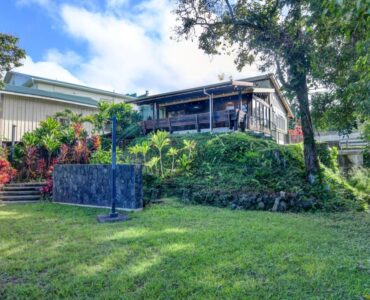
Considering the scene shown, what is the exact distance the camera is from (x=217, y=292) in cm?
290

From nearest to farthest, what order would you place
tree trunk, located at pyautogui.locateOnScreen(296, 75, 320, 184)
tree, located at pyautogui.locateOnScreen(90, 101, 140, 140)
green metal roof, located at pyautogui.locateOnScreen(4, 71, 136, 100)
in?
1. tree trunk, located at pyautogui.locateOnScreen(296, 75, 320, 184)
2. tree, located at pyautogui.locateOnScreen(90, 101, 140, 140)
3. green metal roof, located at pyautogui.locateOnScreen(4, 71, 136, 100)

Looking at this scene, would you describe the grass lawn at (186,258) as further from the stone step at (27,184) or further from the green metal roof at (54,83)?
the green metal roof at (54,83)

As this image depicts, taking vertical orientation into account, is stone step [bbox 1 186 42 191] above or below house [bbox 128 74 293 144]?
below

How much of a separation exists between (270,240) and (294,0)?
6412 millimetres

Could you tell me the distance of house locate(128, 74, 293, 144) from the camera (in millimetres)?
15289

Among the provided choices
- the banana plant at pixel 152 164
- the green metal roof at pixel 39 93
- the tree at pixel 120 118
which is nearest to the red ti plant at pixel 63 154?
the banana plant at pixel 152 164

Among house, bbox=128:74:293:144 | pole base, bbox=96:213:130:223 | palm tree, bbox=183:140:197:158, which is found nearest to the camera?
pole base, bbox=96:213:130:223

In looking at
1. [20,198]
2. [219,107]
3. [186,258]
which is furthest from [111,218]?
[219,107]

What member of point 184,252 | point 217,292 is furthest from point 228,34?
point 217,292

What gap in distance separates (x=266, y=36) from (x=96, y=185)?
6.99m

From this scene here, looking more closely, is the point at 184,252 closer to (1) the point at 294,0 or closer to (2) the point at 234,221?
(2) the point at 234,221

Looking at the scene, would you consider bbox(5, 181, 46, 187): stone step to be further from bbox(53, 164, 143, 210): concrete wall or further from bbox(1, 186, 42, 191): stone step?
bbox(53, 164, 143, 210): concrete wall

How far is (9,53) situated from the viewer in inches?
392

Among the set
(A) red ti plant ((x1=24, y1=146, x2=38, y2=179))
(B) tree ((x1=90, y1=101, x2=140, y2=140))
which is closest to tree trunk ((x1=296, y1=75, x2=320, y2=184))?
(A) red ti plant ((x1=24, y1=146, x2=38, y2=179))
